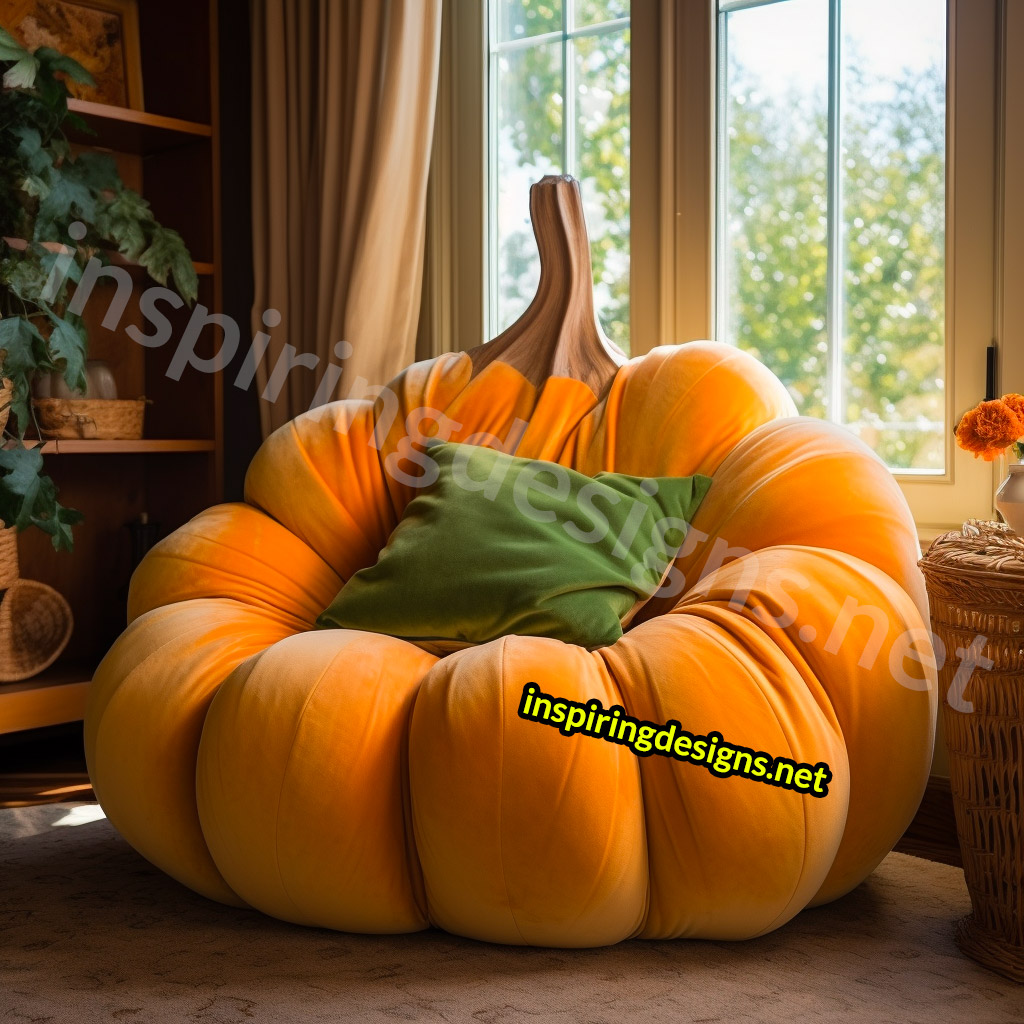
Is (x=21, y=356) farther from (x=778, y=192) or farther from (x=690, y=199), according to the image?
(x=778, y=192)

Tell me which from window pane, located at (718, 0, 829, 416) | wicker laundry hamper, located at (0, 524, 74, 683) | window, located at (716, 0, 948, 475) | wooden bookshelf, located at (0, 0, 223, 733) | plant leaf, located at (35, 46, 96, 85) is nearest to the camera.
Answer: window, located at (716, 0, 948, 475)

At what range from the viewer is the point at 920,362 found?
2.21 metres

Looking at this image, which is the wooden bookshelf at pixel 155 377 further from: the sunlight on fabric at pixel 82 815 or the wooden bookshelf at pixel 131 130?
the sunlight on fabric at pixel 82 815

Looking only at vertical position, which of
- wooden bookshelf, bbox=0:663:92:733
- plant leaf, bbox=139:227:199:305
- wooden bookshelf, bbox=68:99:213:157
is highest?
wooden bookshelf, bbox=68:99:213:157

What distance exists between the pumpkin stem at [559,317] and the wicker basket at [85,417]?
1.07 m

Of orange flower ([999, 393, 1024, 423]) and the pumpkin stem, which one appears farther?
the pumpkin stem

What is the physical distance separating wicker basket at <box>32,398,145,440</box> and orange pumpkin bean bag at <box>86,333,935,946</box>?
1112 mm

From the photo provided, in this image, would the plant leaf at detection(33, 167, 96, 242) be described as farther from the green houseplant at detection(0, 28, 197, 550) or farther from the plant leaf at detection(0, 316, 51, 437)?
the plant leaf at detection(0, 316, 51, 437)

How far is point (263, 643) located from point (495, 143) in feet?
5.30

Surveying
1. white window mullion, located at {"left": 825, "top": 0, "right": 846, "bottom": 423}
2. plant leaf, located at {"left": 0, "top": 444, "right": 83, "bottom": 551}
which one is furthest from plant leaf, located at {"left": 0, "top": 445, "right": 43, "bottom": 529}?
white window mullion, located at {"left": 825, "top": 0, "right": 846, "bottom": 423}

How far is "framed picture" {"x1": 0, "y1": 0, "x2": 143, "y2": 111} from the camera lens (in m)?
2.78

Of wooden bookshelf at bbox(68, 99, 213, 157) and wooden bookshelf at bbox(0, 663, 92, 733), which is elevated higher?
wooden bookshelf at bbox(68, 99, 213, 157)

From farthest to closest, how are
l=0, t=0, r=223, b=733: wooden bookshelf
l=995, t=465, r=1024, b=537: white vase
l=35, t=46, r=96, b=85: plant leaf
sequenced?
l=0, t=0, r=223, b=733: wooden bookshelf < l=35, t=46, r=96, b=85: plant leaf < l=995, t=465, r=1024, b=537: white vase

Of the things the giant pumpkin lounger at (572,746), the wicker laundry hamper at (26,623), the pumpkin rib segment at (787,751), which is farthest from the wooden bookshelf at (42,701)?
the pumpkin rib segment at (787,751)
